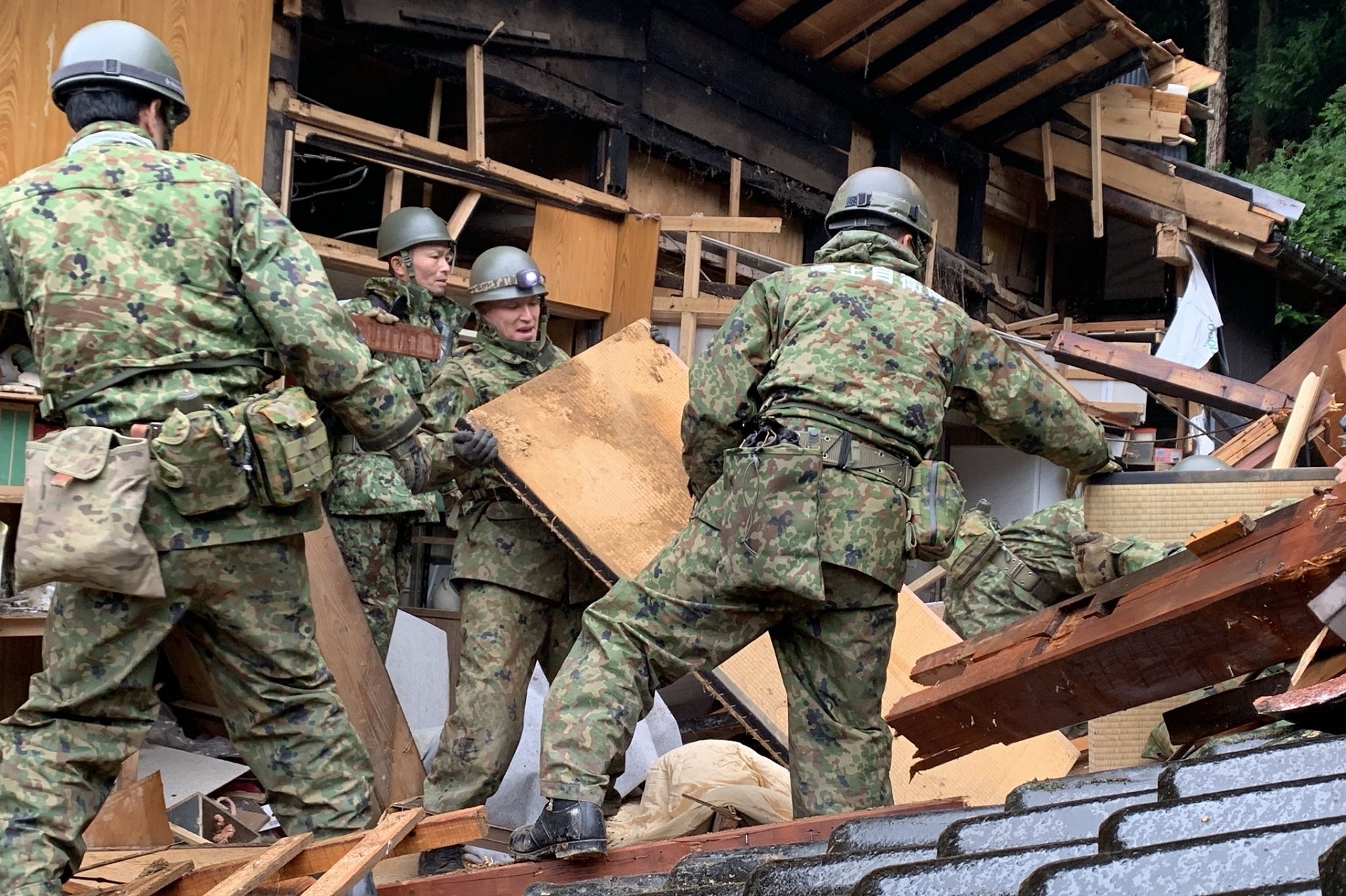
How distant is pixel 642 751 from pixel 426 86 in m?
4.57

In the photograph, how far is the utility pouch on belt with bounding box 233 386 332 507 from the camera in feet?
11.0

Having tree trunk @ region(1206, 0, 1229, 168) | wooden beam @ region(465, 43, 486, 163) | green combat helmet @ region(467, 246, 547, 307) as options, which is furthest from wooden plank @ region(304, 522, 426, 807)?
tree trunk @ region(1206, 0, 1229, 168)

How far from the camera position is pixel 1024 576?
5.69 m

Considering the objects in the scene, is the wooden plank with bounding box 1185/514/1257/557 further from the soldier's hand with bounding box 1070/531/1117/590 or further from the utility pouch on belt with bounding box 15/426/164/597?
the utility pouch on belt with bounding box 15/426/164/597

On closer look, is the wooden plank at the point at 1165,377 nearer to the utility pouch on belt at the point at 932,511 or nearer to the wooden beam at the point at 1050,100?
the utility pouch on belt at the point at 932,511

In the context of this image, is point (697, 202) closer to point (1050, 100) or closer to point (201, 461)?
point (1050, 100)

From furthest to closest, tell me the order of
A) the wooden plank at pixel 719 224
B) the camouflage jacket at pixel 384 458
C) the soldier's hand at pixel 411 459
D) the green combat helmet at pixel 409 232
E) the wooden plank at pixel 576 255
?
the wooden plank at pixel 719 224 → the wooden plank at pixel 576 255 → the green combat helmet at pixel 409 232 → the camouflage jacket at pixel 384 458 → the soldier's hand at pixel 411 459

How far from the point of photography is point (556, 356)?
5.88 meters

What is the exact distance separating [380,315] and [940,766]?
9.18 feet

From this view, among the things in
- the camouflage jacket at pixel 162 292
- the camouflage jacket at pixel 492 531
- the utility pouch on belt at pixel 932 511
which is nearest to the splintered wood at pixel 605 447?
the camouflage jacket at pixel 492 531

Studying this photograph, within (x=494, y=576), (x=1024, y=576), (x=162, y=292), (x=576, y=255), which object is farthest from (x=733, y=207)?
(x=162, y=292)

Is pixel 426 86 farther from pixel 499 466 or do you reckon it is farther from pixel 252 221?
pixel 252 221

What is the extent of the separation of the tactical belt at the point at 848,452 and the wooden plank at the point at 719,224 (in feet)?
13.4

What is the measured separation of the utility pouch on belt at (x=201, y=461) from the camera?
330cm
